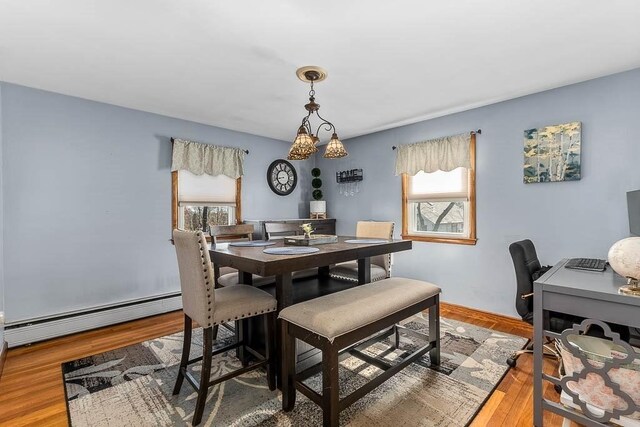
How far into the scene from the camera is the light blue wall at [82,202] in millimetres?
2682

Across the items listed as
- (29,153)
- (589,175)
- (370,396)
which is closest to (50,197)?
(29,153)

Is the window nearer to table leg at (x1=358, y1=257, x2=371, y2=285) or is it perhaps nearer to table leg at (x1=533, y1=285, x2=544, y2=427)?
table leg at (x1=358, y1=257, x2=371, y2=285)

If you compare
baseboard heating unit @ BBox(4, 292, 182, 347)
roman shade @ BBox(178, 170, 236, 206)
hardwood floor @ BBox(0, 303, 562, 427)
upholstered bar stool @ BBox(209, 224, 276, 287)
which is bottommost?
hardwood floor @ BBox(0, 303, 562, 427)

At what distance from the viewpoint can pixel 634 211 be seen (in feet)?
7.32

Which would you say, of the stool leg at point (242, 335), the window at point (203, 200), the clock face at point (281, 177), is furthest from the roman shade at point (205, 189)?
the stool leg at point (242, 335)

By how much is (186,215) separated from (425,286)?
296 cm

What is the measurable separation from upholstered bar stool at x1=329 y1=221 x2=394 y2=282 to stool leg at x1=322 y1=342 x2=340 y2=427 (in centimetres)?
126

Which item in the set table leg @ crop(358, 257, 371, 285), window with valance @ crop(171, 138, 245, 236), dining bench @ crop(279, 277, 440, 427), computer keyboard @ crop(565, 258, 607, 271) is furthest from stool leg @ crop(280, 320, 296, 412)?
window with valance @ crop(171, 138, 245, 236)

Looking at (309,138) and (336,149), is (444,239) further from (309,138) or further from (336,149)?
(309,138)

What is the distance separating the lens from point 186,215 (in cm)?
374

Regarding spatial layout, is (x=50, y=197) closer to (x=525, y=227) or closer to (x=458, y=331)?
(x=458, y=331)

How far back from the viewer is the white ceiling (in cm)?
172

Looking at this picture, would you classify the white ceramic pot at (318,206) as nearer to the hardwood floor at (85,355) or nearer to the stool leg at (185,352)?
the hardwood floor at (85,355)

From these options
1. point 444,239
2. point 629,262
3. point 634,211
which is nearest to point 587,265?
point 634,211
